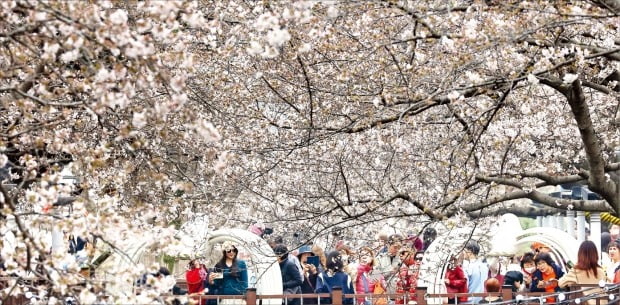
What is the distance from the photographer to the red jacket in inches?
538

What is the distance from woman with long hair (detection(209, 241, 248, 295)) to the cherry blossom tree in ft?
1.82

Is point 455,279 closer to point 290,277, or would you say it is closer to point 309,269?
point 290,277

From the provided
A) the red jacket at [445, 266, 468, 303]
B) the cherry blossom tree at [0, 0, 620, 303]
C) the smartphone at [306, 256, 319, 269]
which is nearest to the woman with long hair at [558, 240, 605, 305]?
the cherry blossom tree at [0, 0, 620, 303]

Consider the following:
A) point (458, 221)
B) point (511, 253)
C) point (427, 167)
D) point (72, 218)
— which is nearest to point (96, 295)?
point (72, 218)

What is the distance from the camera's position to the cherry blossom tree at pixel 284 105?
6031 mm

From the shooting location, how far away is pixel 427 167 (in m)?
11.6

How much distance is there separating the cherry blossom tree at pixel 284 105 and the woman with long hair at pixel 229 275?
55cm

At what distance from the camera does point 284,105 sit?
11.4 metres

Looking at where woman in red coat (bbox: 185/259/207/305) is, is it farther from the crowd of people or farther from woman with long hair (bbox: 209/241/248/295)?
woman with long hair (bbox: 209/241/248/295)

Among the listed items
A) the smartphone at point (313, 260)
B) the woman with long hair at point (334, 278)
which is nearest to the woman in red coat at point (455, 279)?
the woman with long hair at point (334, 278)

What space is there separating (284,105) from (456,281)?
143 inches

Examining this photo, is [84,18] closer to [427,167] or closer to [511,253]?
[427,167]

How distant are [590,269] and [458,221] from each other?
10.3 ft

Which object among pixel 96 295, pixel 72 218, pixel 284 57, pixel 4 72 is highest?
pixel 284 57
